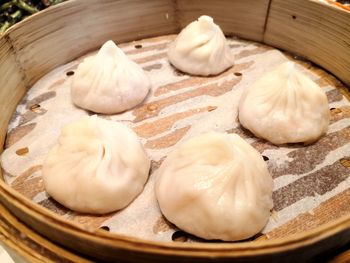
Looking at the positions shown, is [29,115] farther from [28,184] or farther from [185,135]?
[185,135]

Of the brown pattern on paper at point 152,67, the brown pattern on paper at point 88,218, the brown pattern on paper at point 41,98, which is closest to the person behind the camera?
the brown pattern on paper at point 88,218

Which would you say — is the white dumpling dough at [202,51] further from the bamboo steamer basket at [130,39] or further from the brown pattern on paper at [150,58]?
the bamboo steamer basket at [130,39]

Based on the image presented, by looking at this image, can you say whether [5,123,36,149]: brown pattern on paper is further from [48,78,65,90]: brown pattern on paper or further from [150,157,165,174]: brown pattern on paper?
[150,157,165,174]: brown pattern on paper

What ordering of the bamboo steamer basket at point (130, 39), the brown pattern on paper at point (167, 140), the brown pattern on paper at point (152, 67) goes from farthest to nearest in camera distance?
the brown pattern on paper at point (152, 67), the brown pattern on paper at point (167, 140), the bamboo steamer basket at point (130, 39)

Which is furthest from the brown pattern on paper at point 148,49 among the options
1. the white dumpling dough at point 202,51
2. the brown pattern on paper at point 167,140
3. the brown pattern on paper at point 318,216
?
the brown pattern on paper at point 318,216

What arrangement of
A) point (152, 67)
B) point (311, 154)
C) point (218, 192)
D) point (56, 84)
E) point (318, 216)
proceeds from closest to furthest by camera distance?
1. point (218, 192)
2. point (318, 216)
3. point (311, 154)
4. point (56, 84)
5. point (152, 67)

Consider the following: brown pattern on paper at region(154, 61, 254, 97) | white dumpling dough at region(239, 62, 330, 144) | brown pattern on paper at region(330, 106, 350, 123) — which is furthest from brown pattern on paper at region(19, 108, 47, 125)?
brown pattern on paper at region(330, 106, 350, 123)

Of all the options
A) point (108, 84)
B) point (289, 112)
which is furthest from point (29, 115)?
point (289, 112)
